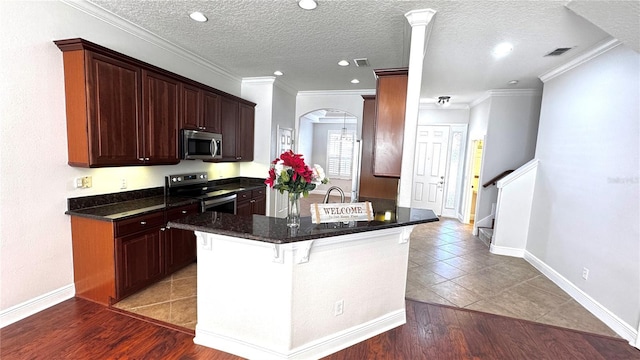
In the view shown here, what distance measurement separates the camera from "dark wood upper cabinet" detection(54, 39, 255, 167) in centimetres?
252

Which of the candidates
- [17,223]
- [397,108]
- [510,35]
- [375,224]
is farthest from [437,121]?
[17,223]

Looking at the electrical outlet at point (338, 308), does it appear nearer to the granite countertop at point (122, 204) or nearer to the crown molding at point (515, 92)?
the granite countertop at point (122, 204)

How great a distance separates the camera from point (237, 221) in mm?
2119

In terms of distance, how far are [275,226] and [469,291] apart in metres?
2.53

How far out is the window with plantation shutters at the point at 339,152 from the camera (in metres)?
10.4

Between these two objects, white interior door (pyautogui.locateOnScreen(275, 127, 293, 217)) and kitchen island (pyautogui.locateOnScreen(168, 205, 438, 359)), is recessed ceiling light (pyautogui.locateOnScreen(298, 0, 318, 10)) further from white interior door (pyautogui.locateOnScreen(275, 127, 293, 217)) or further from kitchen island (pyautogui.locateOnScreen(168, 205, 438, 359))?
white interior door (pyautogui.locateOnScreen(275, 127, 293, 217))

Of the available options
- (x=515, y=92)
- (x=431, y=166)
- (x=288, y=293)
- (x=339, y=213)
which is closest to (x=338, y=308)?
(x=288, y=293)

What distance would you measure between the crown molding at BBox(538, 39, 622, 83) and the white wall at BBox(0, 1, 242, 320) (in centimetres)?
510

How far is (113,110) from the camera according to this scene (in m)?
2.72

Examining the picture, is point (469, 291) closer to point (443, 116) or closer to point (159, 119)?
point (159, 119)

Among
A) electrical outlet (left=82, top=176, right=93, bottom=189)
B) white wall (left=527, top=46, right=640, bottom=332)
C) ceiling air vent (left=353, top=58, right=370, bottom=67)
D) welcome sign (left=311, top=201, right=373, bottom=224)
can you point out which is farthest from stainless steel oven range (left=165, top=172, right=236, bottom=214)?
white wall (left=527, top=46, right=640, bottom=332)

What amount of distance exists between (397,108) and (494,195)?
12.5 ft

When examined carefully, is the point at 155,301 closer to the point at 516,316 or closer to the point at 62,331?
the point at 62,331

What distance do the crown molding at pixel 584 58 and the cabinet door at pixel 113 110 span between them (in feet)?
15.7
